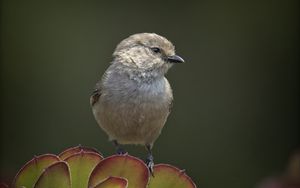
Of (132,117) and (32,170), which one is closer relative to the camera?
(32,170)

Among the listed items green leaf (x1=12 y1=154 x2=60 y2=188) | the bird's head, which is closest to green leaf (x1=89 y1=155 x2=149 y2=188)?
green leaf (x1=12 y1=154 x2=60 y2=188)

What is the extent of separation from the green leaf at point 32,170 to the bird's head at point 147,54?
2091mm

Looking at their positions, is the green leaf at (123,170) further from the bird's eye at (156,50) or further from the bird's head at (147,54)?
the bird's eye at (156,50)

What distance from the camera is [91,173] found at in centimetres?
185

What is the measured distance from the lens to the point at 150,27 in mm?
7441

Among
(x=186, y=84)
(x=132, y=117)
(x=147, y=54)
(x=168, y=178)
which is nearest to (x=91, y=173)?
(x=168, y=178)

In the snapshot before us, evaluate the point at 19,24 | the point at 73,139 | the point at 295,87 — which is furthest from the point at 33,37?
the point at 295,87

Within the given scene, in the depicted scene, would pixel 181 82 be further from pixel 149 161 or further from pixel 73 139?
pixel 149 161

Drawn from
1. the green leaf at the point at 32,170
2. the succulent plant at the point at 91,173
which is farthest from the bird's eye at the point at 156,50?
the green leaf at the point at 32,170

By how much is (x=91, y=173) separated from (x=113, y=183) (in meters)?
0.11

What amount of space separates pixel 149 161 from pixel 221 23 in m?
3.89

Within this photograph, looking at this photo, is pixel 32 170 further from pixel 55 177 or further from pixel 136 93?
pixel 136 93

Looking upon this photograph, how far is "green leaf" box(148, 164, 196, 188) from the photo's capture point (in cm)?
190

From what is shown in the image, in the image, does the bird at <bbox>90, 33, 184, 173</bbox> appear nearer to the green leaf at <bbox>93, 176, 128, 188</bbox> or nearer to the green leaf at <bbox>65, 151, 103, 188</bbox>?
the green leaf at <bbox>65, 151, 103, 188</bbox>
